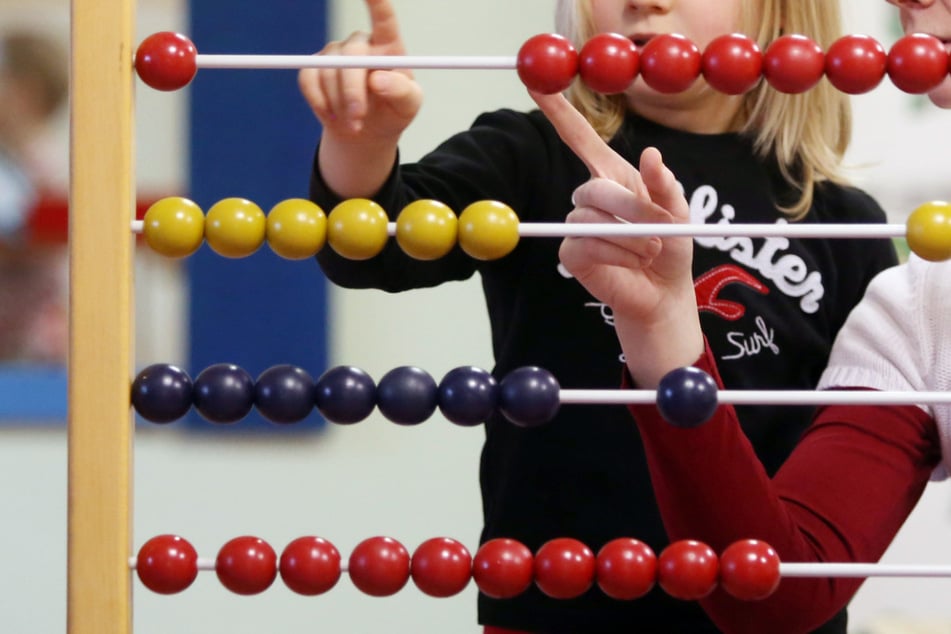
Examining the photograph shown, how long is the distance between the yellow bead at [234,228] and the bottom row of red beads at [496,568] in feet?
0.56

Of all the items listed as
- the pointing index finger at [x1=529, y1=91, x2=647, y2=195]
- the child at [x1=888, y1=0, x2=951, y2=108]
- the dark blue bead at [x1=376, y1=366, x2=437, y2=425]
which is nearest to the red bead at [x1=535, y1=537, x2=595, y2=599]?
the dark blue bead at [x1=376, y1=366, x2=437, y2=425]

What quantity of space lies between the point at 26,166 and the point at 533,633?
150 cm

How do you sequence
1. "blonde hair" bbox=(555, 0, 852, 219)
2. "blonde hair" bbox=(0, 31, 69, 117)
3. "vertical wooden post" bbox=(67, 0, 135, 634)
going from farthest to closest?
"blonde hair" bbox=(0, 31, 69, 117) → "blonde hair" bbox=(555, 0, 852, 219) → "vertical wooden post" bbox=(67, 0, 135, 634)

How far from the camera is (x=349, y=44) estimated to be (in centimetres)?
80

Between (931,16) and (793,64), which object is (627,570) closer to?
(793,64)

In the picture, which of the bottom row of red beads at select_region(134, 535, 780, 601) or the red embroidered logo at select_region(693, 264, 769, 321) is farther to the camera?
the red embroidered logo at select_region(693, 264, 769, 321)

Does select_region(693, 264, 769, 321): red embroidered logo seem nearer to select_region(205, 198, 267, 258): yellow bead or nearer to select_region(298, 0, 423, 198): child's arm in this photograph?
select_region(298, 0, 423, 198): child's arm

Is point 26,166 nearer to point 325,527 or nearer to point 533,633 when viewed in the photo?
point 325,527

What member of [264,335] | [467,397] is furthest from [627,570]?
[264,335]

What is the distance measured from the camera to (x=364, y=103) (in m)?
0.79

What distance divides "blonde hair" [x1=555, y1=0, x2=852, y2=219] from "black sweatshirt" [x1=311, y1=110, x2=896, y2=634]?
0.09ft

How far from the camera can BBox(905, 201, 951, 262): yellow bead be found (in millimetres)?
724

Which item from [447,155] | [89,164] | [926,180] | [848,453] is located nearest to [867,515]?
[848,453]

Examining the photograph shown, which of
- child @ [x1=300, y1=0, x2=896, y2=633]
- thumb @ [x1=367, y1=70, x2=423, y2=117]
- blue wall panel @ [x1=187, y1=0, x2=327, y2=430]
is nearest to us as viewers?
thumb @ [x1=367, y1=70, x2=423, y2=117]
